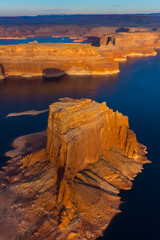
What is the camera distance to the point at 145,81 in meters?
79.3

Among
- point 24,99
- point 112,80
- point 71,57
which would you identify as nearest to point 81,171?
point 24,99

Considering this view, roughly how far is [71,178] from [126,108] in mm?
33435

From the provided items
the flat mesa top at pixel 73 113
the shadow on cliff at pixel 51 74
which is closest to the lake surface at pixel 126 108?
the shadow on cliff at pixel 51 74

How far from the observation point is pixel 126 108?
54594 millimetres

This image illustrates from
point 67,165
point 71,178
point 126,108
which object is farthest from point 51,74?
point 71,178

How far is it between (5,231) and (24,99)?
4417 centimetres

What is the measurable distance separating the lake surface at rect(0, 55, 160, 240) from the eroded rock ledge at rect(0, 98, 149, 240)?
1.62 meters

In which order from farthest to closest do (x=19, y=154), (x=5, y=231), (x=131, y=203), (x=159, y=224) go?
(x=19, y=154)
(x=131, y=203)
(x=159, y=224)
(x=5, y=231)

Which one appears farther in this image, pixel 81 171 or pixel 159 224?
pixel 81 171

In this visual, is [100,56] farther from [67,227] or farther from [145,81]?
[67,227]

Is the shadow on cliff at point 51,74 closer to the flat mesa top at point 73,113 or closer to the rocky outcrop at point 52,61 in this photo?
the rocky outcrop at point 52,61

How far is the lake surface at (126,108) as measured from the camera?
2323 cm

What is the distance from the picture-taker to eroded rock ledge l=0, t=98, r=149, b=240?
21688mm

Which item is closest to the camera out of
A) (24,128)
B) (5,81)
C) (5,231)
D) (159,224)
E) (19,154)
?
(5,231)
